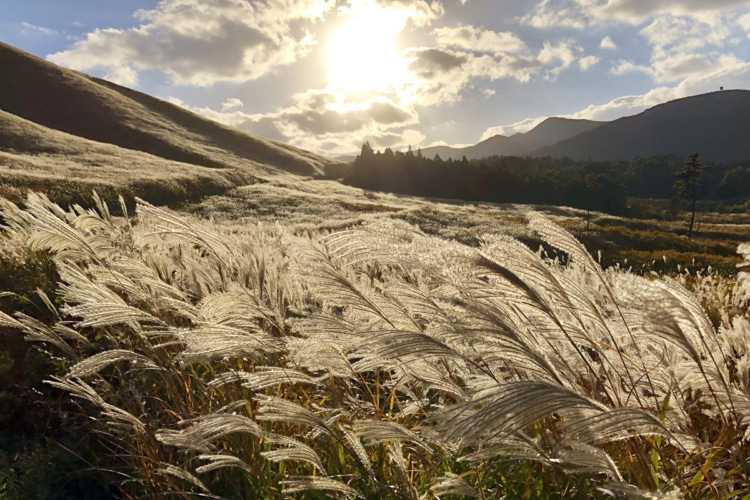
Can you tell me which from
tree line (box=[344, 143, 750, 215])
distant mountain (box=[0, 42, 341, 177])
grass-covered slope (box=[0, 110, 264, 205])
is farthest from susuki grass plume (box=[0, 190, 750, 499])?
tree line (box=[344, 143, 750, 215])

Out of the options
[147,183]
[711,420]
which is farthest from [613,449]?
[147,183]

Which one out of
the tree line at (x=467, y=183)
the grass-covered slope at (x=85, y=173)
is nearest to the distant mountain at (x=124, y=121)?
the tree line at (x=467, y=183)

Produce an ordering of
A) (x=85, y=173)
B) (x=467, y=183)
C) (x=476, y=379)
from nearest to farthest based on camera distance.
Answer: (x=476, y=379)
(x=85, y=173)
(x=467, y=183)

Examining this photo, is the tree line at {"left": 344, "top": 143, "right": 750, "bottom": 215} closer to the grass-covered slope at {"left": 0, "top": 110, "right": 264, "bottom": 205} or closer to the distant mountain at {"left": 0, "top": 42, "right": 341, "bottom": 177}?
the distant mountain at {"left": 0, "top": 42, "right": 341, "bottom": 177}

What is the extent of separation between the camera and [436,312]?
74.3 inches

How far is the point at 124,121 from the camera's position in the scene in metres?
67.8

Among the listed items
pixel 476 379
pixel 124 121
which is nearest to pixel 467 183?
pixel 124 121

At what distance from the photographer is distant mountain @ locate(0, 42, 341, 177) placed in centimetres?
6306

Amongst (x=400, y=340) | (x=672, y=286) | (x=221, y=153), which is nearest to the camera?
(x=400, y=340)

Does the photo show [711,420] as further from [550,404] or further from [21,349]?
[21,349]

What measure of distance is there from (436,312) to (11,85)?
93.2m

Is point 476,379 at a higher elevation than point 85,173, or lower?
lower

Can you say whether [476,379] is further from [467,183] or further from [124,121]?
[124,121]

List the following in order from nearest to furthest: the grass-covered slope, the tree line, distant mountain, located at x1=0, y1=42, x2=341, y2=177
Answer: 1. the grass-covered slope
2. distant mountain, located at x1=0, y1=42, x2=341, y2=177
3. the tree line
